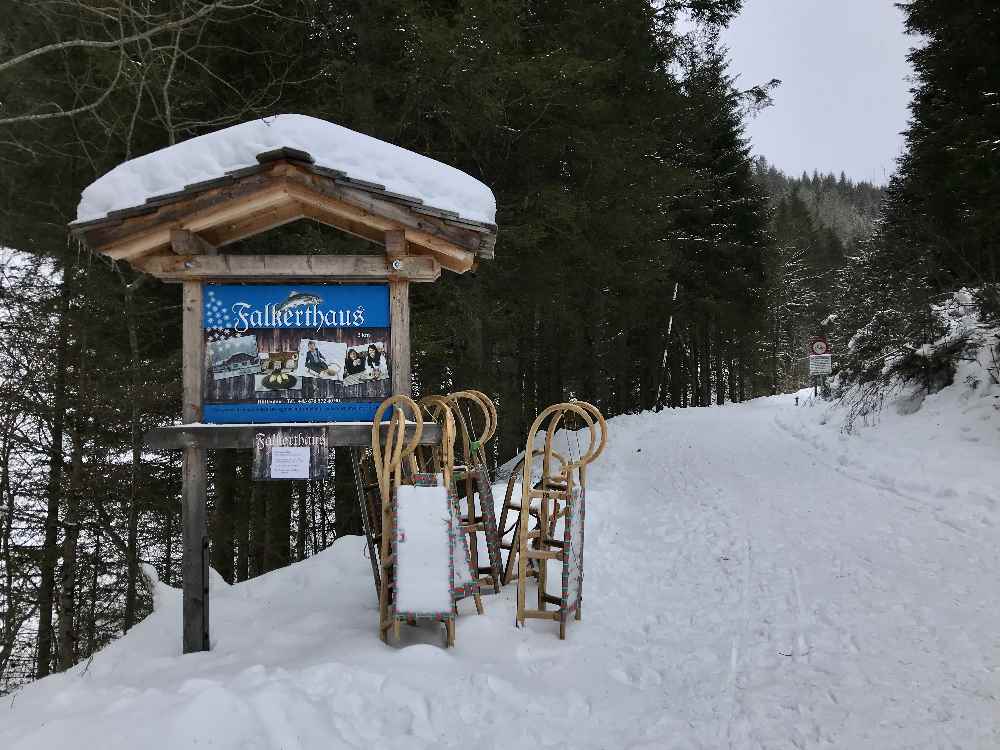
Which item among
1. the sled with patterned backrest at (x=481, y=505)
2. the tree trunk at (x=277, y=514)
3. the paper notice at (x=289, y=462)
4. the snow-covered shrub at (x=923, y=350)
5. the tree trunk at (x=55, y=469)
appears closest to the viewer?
the paper notice at (x=289, y=462)

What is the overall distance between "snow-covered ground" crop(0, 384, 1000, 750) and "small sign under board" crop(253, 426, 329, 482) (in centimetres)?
122

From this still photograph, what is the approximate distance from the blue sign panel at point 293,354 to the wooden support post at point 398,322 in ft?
0.24

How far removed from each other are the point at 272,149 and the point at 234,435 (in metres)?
2.08

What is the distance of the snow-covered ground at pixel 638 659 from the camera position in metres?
3.45

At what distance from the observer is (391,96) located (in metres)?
9.24

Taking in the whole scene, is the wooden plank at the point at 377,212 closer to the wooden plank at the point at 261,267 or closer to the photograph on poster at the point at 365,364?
the wooden plank at the point at 261,267

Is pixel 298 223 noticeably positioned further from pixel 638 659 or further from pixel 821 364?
pixel 821 364

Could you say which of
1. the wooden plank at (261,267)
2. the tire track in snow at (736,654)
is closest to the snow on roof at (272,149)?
the wooden plank at (261,267)

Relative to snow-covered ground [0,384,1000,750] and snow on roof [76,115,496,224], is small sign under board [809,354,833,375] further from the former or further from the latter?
snow on roof [76,115,496,224]

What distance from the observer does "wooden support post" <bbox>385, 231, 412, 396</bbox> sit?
16.8 feet

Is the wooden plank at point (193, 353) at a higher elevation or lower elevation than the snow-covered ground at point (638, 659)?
higher

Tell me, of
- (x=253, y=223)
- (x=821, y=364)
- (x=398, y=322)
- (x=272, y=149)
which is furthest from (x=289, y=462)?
(x=821, y=364)

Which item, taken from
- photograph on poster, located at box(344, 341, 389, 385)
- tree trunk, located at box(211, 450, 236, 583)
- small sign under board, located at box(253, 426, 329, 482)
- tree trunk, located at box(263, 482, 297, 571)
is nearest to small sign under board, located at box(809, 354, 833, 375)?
tree trunk, located at box(263, 482, 297, 571)

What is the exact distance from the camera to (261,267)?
5.05 m
